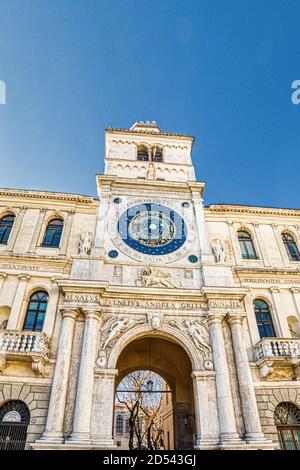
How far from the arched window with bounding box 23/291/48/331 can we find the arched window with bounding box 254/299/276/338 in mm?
10805

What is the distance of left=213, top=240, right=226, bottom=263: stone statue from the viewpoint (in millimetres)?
17062

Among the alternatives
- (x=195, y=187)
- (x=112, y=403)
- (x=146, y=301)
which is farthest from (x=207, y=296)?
(x=195, y=187)

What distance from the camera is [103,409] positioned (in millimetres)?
12273

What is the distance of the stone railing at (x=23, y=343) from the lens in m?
12.8

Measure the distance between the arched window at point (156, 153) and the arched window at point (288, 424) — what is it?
1646 cm

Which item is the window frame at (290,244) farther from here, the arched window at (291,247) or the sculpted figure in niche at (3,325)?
the sculpted figure in niche at (3,325)

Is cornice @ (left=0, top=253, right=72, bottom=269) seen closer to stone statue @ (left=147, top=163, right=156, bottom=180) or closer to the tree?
stone statue @ (left=147, top=163, right=156, bottom=180)

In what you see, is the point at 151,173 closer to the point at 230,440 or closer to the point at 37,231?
the point at 37,231

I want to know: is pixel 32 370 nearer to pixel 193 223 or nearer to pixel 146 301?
pixel 146 301

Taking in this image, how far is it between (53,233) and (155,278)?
A: 6738 millimetres

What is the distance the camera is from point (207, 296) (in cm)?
1525

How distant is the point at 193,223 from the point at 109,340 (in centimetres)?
846

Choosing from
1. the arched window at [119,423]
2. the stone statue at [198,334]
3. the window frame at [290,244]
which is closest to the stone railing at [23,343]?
the stone statue at [198,334]

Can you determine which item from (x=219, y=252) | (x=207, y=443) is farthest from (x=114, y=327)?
(x=219, y=252)
